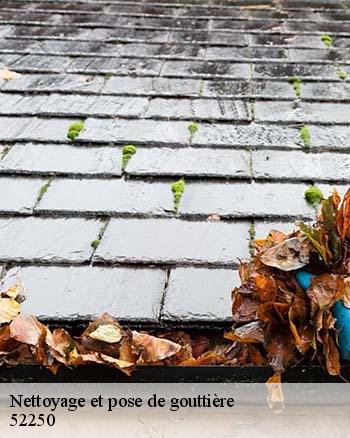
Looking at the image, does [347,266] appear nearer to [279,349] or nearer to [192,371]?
[279,349]

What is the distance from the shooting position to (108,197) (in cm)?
263

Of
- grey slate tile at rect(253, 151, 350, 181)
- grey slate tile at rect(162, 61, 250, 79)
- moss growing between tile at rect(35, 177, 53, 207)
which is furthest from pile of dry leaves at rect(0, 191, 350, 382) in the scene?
grey slate tile at rect(162, 61, 250, 79)

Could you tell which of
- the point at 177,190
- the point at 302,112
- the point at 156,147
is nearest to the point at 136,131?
the point at 156,147

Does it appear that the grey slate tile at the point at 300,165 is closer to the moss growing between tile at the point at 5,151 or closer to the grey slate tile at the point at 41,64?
the moss growing between tile at the point at 5,151

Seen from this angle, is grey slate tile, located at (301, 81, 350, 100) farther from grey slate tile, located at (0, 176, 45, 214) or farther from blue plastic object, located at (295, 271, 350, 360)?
blue plastic object, located at (295, 271, 350, 360)

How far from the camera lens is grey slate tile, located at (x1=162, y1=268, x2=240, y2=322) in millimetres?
2051

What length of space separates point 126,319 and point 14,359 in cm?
37

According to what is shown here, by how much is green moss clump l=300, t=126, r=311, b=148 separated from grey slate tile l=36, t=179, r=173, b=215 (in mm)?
754

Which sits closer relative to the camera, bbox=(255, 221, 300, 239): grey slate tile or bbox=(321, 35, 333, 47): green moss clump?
bbox=(255, 221, 300, 239): grey slate tile

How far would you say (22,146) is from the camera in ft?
9.86

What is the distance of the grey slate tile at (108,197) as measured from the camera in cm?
256

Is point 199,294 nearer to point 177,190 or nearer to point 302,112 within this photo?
point 177,190

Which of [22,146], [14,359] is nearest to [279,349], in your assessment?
[14,359]

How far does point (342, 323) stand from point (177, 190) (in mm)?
1055
